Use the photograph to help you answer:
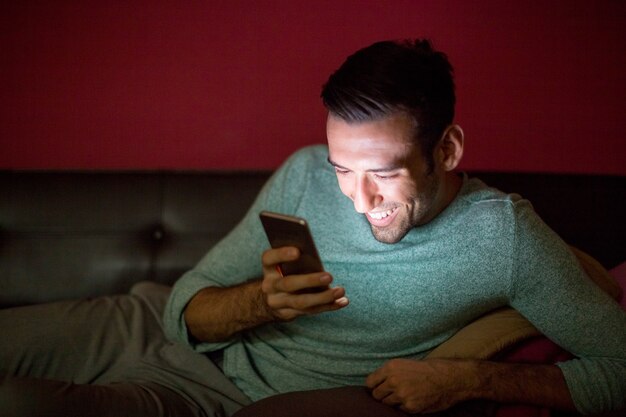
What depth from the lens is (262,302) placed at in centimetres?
98

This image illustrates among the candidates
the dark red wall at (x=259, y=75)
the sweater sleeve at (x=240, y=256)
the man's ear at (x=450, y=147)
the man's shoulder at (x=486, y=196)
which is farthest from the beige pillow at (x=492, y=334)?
the dark red wall at (x=259, y=75)

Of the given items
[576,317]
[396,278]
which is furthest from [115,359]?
[576,317]

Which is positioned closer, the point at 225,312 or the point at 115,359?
the point at 225,312

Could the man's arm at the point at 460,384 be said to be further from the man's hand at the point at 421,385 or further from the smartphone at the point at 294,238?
the smartphone at the point at 294,238

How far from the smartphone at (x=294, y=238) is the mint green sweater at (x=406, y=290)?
21cm

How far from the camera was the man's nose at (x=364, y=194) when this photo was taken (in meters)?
0.92

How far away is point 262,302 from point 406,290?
0.29 metres

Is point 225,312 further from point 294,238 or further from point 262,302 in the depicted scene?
point 294,238

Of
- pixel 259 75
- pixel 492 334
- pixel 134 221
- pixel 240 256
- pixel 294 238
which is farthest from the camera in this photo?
pixel 259 75

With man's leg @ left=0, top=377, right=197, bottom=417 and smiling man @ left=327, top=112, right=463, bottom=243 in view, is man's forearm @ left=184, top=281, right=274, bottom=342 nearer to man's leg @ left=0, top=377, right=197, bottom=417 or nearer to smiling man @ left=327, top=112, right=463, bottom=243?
man's leg @ left=0, top=377, right=197, bottom=417

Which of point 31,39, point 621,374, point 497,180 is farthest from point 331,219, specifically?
point 31,39

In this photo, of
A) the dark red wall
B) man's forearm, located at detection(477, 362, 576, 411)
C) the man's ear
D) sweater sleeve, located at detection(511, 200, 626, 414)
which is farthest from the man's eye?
the dark red wall

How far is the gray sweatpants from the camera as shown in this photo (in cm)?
97

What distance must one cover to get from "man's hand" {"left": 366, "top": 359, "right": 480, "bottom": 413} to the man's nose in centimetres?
28
